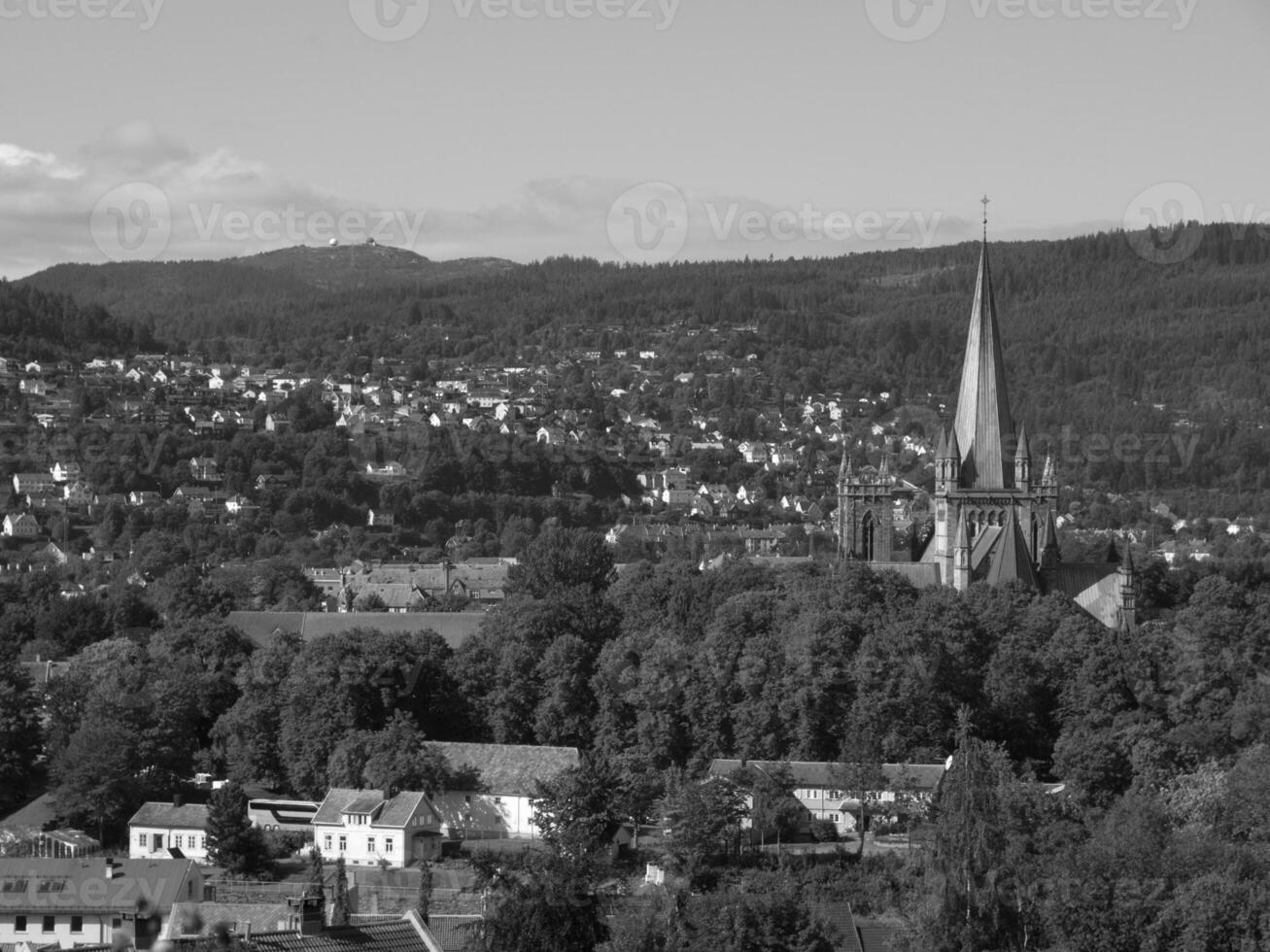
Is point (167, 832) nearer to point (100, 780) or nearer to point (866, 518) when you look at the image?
point (100, 780)

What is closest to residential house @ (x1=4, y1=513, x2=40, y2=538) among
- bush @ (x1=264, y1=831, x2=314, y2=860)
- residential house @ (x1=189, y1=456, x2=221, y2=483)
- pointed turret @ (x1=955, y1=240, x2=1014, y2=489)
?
residential house @ (x1=189, y1=456, x2=221, y2=483)

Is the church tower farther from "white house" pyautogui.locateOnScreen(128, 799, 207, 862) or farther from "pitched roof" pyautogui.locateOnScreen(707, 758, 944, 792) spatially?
"white house" pyautogui.locateOnScreen(128, 799, 207, 862)

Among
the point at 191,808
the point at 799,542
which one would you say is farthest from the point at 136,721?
the point at 799,542

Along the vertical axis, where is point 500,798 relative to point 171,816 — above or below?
above

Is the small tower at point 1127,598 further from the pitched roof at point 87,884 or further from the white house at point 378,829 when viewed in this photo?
the pitched roof at point 87,884

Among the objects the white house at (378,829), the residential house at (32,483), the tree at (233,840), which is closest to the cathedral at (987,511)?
the white house at (378,829)

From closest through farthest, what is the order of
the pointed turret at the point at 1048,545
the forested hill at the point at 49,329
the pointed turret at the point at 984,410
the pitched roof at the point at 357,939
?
1. the pitched roof at the point at 357,939
2. the pointed turret at the point at 1048,545
3. the pointed turret at the point at 984,410
4. the forested hill at the point at 49,329

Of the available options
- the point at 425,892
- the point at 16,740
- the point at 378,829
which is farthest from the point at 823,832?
the point at 16,740
